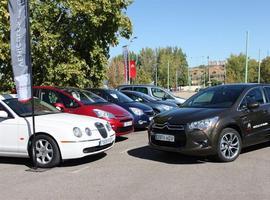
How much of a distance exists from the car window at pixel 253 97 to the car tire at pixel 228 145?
67 centimetres

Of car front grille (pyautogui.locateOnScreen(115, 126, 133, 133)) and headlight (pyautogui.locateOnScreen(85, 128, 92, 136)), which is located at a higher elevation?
headlight (pyautogui.locateOnScreen(85, 128, 92, 136))

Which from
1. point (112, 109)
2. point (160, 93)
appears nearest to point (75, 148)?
point (112, 109)

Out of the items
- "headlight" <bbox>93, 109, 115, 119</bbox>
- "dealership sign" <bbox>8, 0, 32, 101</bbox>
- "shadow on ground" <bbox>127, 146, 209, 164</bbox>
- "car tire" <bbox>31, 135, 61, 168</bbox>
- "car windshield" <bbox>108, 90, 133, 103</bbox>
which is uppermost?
"dealership sign" <bbox>8, 0, 32, 101</bbox>

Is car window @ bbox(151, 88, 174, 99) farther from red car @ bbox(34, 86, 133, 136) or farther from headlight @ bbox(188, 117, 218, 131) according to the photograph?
headlight @ bbox(188, 117, 218, 131)

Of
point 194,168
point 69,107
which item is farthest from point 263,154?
point 69,107

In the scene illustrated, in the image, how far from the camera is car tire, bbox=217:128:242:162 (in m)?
8.15

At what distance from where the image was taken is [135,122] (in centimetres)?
1312

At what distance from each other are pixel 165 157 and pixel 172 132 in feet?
3.16

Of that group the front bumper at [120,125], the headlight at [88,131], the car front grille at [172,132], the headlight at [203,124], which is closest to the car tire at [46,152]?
the headlight at [88,131]

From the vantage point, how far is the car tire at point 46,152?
320 inches

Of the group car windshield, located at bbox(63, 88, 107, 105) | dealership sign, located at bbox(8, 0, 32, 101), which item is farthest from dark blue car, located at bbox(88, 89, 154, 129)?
dealership sign, located at bbox(8, 0, 32, 101)

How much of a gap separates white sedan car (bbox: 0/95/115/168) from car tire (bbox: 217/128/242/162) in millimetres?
2250

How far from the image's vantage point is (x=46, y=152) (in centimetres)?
823

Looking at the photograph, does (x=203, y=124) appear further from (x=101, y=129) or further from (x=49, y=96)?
(x=49, y=96)
